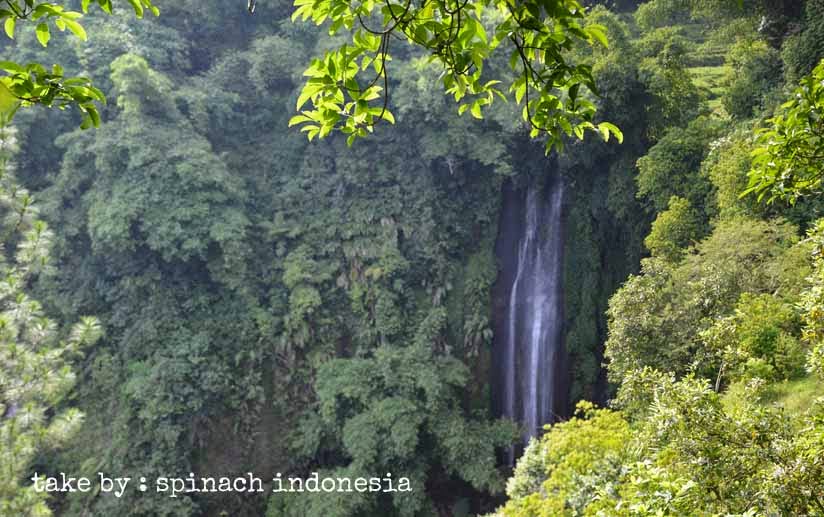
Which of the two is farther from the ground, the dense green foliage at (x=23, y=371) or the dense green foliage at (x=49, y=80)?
the dense green foliage at (x=49, y=80)

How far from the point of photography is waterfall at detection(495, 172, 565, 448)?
1020 centimetres

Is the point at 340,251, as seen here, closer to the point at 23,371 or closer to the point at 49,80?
the point at 23,371

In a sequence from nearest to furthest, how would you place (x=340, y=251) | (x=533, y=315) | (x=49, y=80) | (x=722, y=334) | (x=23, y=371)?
(x=49, y=80) → (x=722, y=334) → (x=23, y=371) → (x=533, y=315) → (x=340, y=251)

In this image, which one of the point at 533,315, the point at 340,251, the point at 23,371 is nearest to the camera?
the point at 23,371

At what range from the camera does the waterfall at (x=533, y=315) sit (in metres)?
10.2

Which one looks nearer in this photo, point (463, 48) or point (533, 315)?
point (463, 48)

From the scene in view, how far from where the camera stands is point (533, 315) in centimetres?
1053

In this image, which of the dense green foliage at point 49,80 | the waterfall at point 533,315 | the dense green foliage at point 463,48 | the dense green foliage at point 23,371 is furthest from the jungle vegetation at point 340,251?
the dense green foliage at point 49,80

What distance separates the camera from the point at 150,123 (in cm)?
970

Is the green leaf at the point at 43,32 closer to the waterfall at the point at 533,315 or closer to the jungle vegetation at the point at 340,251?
the jungle vegetation at the point at 340,251

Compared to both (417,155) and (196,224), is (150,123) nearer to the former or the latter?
(196,224)

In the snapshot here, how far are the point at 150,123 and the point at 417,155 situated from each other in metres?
5.05

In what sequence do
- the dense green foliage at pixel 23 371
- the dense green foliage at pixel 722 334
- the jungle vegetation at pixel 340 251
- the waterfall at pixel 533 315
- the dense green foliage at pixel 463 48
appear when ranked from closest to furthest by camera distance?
1. the dense green foliage at pixel 463 48
2. the dense green foliage at pixel 722 334
3. the dense green foliage at pixel 23 371
4. the jungle vegetation at pixel 340 251
5. the waterfall at pixel 533 315

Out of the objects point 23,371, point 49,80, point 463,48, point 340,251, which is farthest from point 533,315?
point 49,80
